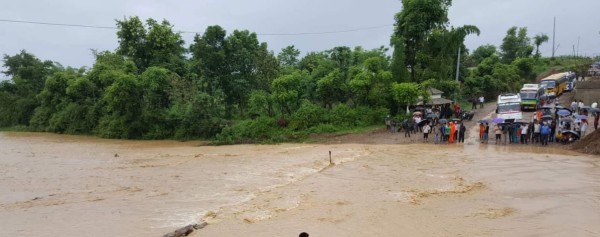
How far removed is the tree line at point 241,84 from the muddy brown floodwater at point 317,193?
23.2ft

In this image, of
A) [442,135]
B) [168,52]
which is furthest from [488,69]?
[168,52]

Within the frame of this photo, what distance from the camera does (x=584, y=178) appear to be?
14812 mm

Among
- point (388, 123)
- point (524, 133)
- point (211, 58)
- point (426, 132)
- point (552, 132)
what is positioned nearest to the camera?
point (552, 132)

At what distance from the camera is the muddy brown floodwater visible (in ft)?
34.8

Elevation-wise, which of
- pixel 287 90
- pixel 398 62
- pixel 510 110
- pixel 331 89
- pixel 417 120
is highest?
pixel 398 62

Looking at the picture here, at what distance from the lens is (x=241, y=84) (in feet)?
115

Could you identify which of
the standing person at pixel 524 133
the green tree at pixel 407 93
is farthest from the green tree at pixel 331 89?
the standing person at pixel 524 133

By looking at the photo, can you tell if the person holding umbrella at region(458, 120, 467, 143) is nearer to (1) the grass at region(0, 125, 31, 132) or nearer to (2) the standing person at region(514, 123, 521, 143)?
(2) the standing person at region(514, 123, 521, 143)

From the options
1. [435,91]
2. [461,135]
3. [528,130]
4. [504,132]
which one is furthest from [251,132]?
[528,130]

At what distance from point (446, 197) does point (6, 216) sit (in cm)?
1229

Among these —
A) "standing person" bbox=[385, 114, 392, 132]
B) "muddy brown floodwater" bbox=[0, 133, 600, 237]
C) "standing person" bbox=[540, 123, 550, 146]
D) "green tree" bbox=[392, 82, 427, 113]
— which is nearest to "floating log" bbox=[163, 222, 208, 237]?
"muddy brown floodwater" bbox=[0, 133, 600, 237]

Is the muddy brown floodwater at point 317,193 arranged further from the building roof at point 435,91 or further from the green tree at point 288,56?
the green tree at point 288,56

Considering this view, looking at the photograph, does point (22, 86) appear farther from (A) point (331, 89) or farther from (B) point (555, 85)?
(B) point (555, 85)

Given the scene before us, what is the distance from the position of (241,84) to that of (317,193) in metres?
22.3
